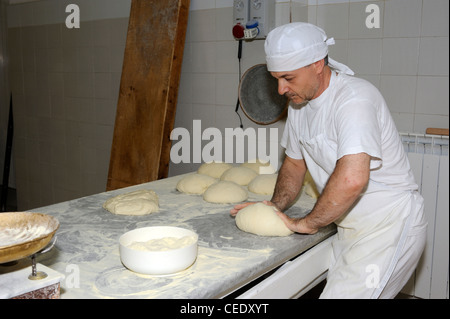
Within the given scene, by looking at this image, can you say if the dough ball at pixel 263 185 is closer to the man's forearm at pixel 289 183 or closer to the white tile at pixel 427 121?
the man's forearm at pixel 289 183

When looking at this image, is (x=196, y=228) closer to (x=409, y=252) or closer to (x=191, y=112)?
(x=409, y=252)

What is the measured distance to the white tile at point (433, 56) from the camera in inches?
100

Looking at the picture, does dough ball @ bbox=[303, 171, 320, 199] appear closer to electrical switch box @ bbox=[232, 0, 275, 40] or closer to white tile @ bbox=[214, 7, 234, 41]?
electrical switch box @ bbox=[232, 0, 275, 40]

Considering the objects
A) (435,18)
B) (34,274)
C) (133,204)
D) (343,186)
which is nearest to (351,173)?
(343,186)

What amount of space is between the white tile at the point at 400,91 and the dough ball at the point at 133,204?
1607mm

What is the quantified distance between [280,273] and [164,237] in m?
0.47

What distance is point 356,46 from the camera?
111 inches

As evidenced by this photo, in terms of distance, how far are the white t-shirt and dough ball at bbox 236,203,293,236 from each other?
33cm

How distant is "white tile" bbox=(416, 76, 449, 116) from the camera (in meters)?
2.58

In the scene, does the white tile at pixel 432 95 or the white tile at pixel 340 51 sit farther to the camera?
the white tile at pixel 340 51

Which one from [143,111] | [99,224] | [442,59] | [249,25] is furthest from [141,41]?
[442,59]

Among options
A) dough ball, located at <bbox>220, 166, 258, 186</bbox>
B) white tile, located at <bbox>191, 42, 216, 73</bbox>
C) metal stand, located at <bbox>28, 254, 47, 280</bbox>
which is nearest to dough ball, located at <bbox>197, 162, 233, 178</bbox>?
dough ball, located at <bbox>220, 166, 258, 186</bbox>

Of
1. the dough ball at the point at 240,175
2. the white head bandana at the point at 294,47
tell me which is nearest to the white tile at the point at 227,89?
the dough ball at the point at 240,175

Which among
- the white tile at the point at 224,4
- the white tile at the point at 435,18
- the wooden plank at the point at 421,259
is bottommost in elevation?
the wooden plank at the point at 421,259
